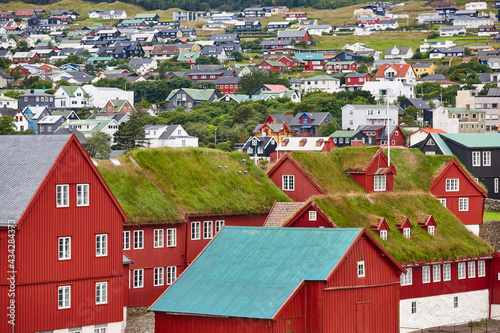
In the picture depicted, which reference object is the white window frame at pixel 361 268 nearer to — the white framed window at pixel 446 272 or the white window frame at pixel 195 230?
the white framed window at pixel 446 272

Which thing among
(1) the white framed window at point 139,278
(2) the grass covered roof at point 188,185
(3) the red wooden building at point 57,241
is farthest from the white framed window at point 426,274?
(3) the red wooden building at point 57,241

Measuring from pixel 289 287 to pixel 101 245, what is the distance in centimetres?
773

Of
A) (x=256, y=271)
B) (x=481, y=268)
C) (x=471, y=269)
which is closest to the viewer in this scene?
(x=256, y=271)

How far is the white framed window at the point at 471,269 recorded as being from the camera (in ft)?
153

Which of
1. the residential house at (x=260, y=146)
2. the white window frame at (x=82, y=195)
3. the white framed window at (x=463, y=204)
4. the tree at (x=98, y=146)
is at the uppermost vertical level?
the white window frame at (x=82, y=195)

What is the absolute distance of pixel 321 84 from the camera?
197 m

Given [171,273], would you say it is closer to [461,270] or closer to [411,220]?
[411,220]

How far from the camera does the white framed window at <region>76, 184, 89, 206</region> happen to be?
3662cm

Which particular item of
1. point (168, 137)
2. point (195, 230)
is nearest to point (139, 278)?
point (195, 230)

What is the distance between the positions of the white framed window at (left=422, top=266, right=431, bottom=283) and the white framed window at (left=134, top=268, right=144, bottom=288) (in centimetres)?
1329

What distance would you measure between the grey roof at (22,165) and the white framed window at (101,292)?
4.74 metres

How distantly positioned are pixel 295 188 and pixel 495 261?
1253 cm

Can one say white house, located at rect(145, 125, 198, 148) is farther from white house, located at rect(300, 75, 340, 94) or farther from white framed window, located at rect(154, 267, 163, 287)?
white framed window, located at rect(154, 267, 163, 287)

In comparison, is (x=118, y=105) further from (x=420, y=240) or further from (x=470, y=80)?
(x=420, y=240)
